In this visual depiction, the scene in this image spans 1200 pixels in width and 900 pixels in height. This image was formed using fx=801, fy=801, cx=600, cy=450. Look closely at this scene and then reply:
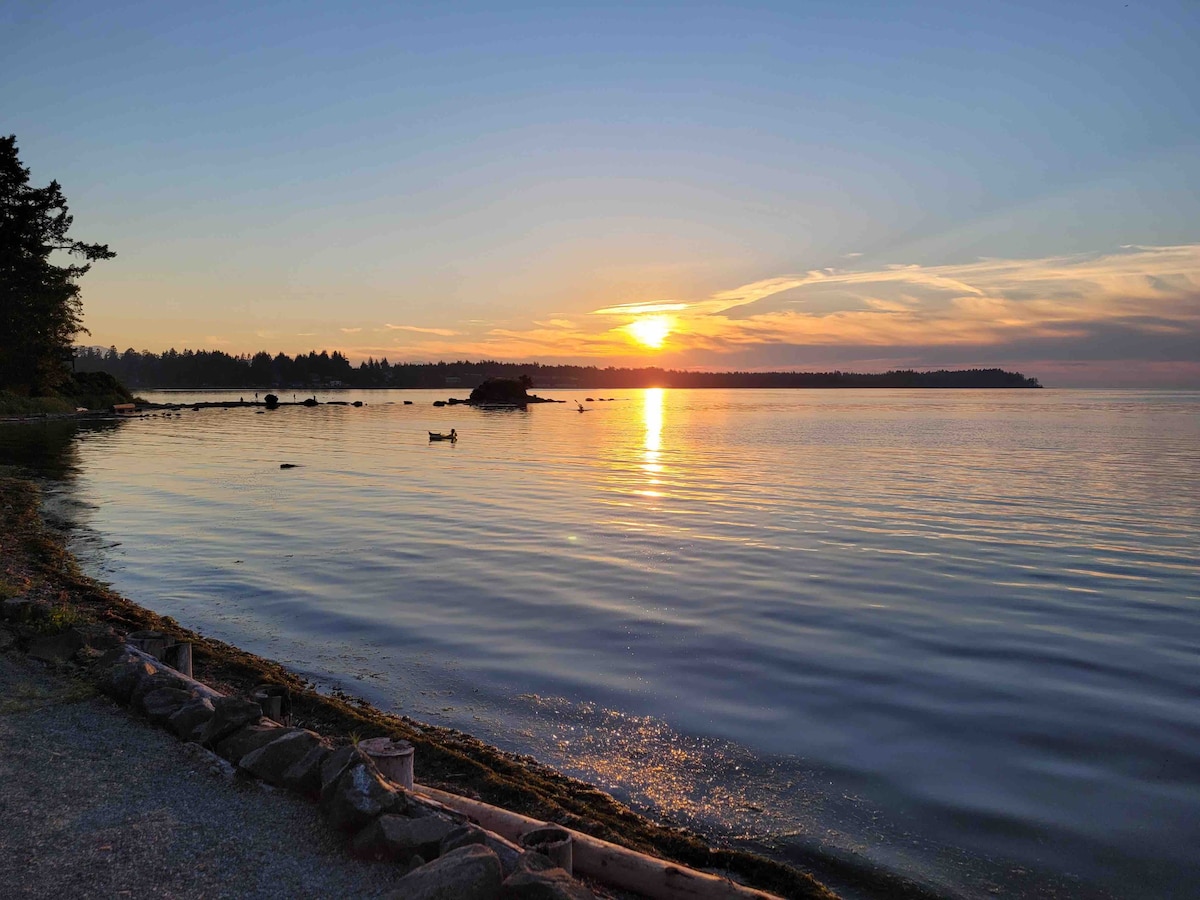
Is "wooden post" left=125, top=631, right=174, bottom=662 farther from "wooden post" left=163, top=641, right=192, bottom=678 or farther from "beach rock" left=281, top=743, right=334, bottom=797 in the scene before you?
"beach rock" left=281, top=743, right=334, bottom=797

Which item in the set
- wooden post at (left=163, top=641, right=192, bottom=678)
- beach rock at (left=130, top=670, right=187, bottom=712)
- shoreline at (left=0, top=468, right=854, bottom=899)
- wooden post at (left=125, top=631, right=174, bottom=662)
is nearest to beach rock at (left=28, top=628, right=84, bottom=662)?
wooden post at (left=125, top=631, right=174, bottom=662)

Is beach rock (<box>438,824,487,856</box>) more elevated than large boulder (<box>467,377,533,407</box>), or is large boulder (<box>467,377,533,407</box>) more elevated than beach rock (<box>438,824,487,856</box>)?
large boulder (<box>467,377,533,407</box>)

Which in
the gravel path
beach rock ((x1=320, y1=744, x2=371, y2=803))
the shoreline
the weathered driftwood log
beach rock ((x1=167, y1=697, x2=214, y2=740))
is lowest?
the shoreline

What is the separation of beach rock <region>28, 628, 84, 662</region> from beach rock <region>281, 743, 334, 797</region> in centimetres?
487

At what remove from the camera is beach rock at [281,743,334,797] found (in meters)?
6.71

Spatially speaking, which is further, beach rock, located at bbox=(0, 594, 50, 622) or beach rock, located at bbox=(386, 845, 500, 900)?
beach rock, located at bbox=(0, 594, 50, 622)

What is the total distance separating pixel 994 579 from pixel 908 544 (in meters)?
4.13

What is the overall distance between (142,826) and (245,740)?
4.15 feet

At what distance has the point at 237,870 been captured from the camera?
18.4 feet

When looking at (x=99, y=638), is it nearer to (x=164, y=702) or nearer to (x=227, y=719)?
(x=164, y=702)

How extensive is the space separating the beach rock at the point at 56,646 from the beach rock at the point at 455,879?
6.97 metres

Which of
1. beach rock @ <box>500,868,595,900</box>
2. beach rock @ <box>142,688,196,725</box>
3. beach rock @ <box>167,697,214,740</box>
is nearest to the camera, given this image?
beach rock @ <box>500,868,595,900</box>

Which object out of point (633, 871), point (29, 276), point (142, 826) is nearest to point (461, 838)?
point (633, 871)

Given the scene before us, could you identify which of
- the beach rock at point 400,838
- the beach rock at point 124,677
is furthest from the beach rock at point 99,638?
the beach rock at point 400,838
